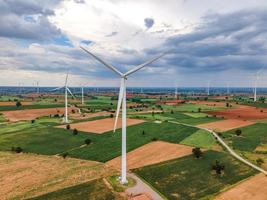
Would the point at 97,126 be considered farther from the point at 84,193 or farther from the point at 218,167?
the point at 84,193

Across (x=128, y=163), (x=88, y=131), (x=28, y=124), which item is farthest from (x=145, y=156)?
(x=28, y=124)

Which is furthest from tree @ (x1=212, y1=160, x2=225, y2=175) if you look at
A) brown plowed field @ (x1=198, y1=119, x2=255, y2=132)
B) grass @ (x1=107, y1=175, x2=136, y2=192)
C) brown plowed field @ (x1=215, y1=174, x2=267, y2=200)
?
brown plowed field @ (x1=198, y1=119, x2=255, y2=132)

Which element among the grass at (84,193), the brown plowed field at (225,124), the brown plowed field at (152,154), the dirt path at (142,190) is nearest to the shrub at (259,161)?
the brown plowed field at (152,154)

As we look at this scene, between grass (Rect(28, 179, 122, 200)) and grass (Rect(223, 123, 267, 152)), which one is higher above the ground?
grass (Rect(223, 123, 267, 152))

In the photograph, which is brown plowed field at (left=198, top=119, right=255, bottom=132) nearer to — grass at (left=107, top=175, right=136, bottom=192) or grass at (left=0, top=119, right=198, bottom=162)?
grass at (left=0, top=119, right=198, bottom=162)

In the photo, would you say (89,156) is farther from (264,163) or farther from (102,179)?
(264,163)
